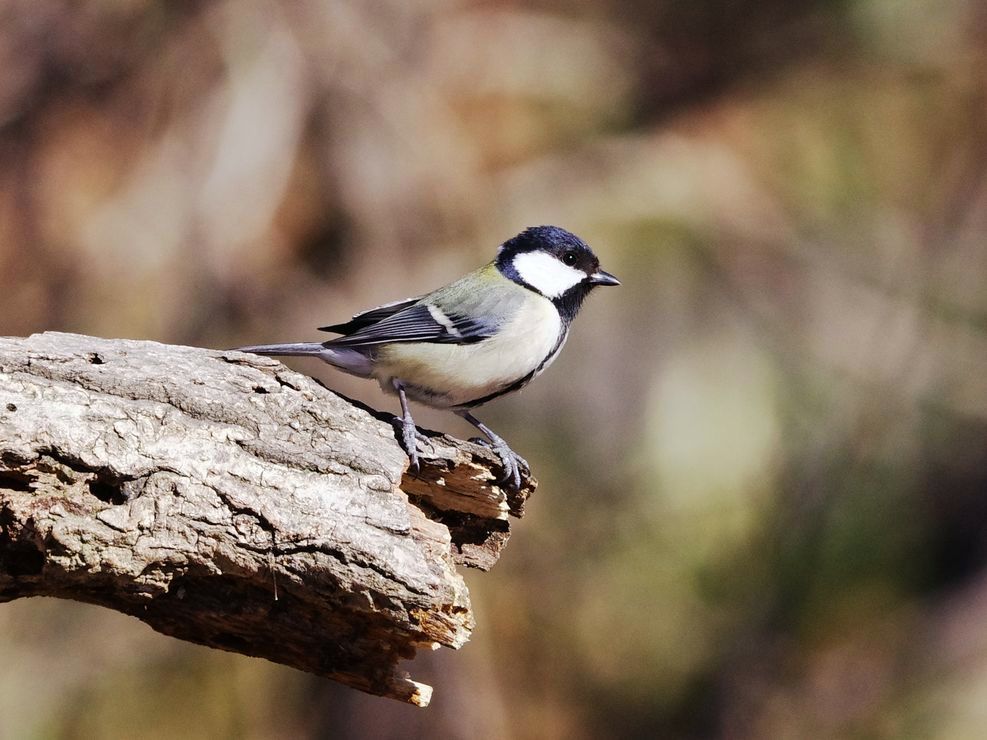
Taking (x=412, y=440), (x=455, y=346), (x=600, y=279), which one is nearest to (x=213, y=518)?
(x=412, y=440)

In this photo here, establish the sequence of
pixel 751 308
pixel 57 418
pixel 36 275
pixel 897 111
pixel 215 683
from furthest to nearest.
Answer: pixel 897 111
pixel 751 308
pixel 36 275
pixel 215 683
pixel 57 418

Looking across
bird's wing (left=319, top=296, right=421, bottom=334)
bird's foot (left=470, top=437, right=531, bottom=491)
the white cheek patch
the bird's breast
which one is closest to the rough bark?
bird's foot (left=470, top=437, right=531, bottom=491)

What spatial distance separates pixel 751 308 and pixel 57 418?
521 centimetres

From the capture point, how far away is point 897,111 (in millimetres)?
7586

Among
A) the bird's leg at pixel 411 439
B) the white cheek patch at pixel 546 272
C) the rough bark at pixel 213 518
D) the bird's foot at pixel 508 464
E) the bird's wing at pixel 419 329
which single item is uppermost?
the white cheek patch at pixel 546 272

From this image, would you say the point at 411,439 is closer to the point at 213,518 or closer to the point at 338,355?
the point at 213,518

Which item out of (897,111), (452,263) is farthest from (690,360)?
(897,111)

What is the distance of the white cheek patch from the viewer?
12.5ft

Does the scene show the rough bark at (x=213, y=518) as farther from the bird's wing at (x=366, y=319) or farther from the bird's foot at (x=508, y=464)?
the bird's wing at (x=366, y=319)

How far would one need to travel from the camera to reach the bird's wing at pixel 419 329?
333 cm

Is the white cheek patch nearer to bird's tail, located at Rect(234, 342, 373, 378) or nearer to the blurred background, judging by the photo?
bird's tail, located at Rect(234, 342, 373, 378)

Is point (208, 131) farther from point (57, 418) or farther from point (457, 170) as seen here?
point (57, 418)

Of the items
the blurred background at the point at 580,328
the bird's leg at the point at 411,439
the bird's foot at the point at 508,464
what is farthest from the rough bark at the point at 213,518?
the blurred background at the point at 580,328

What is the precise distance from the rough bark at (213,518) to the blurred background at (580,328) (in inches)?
134
